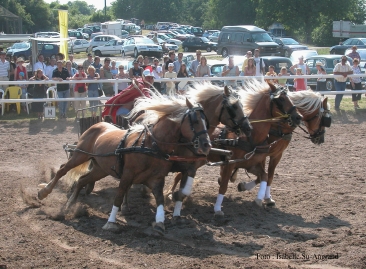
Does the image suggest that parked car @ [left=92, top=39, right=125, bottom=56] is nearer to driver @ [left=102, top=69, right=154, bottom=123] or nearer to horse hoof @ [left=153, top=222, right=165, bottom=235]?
driver @ [left=102, top=69, right=154, bottom=123]

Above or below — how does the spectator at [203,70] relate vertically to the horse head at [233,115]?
above

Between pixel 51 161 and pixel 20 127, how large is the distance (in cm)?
445

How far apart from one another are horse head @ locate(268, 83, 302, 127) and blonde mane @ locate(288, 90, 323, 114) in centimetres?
53

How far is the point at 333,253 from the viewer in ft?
20.6

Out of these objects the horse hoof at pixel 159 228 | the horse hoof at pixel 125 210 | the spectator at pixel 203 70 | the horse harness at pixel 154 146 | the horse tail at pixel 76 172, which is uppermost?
the spectator at pixel 203 70

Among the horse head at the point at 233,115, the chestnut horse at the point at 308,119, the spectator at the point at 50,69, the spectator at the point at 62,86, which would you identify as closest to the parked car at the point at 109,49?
the spectator at the point at 50,69

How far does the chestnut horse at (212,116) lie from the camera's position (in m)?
7.47

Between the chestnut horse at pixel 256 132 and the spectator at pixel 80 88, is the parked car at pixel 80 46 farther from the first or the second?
the chestnut horse at pixel 256 132

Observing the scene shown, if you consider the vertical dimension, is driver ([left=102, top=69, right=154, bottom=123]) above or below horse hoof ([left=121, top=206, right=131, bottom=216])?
above

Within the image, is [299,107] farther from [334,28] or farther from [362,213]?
[334,28]

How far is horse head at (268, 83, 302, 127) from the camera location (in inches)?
325

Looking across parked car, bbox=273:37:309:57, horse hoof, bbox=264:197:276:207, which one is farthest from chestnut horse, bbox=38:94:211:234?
parked car, bbox=273:37:309:57

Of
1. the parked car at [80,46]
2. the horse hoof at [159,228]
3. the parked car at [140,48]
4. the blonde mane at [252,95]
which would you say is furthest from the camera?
the parked car at [80,46]

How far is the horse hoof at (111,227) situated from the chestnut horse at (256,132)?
150cm
